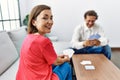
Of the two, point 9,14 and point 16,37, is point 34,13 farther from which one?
point 9,14

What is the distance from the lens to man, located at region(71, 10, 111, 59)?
2.52 meters

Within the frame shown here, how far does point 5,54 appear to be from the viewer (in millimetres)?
2094

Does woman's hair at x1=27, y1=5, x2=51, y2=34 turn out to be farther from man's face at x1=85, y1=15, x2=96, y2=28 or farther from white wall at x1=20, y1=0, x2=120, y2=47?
white wall at x1=20, y1=0, x2=120, y2=47

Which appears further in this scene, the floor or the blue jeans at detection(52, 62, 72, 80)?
the floor

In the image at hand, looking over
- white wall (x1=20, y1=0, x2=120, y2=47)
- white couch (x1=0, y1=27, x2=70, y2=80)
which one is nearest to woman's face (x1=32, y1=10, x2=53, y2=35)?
white couch (x1=0, y1=27, x2=70, y2=80)

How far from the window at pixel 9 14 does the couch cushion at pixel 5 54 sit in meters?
0.91

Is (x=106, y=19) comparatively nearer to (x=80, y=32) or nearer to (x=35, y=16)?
(x=80, y=32)

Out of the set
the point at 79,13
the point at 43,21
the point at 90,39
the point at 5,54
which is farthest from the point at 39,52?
the point at 79,13

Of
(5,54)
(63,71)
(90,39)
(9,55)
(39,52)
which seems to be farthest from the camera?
(90,39)

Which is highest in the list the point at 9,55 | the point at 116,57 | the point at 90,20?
the point at 90,20

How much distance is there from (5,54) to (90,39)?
4.06 ft

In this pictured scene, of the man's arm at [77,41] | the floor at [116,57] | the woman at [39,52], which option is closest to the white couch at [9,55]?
the woman at [39,52]

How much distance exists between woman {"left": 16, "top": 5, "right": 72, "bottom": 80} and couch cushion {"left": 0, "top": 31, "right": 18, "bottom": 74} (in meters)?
0.66

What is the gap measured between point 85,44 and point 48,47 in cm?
130
